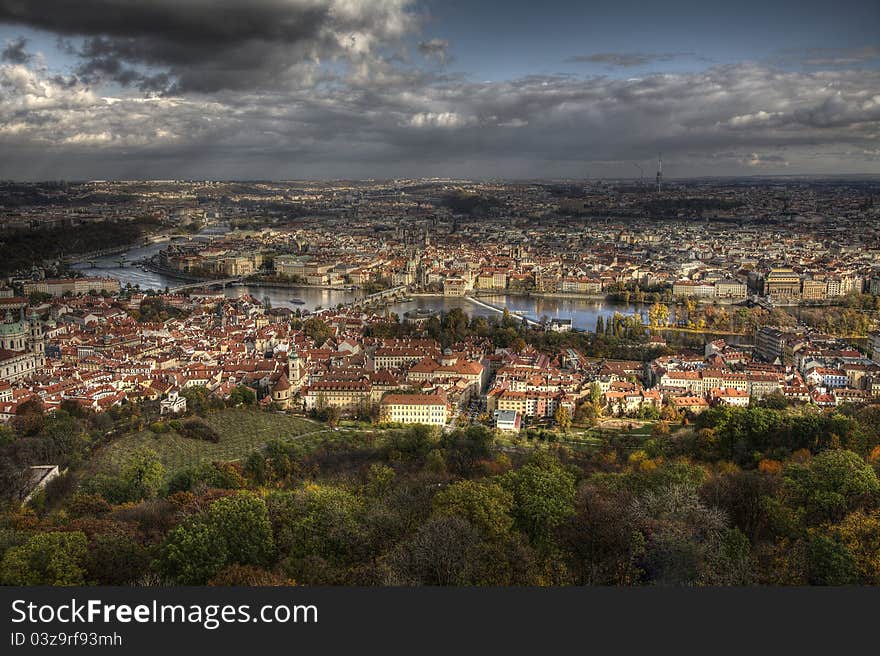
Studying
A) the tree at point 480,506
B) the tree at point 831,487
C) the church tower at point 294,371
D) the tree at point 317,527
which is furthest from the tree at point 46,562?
the church tower at point 294,371

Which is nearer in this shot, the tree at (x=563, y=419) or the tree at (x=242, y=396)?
the tree at (x=563, y=419)

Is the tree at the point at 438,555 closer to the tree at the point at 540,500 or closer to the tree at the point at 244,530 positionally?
the tree at the point at 540,500

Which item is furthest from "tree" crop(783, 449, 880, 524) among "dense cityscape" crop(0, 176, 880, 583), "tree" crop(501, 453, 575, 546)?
"tree" crop(501, 453, 575, 546)

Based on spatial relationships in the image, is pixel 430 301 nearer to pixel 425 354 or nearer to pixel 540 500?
pixel 425 354

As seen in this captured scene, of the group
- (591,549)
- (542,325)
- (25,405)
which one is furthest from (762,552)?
(542,325)

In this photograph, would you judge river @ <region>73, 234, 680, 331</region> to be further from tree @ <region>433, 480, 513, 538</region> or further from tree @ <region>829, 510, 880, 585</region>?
tree @ <region>829, 510, 880, 585</region>

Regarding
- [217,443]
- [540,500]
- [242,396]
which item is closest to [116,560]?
[540,500]
